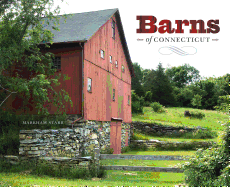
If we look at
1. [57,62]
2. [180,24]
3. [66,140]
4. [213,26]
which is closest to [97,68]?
[57,62]

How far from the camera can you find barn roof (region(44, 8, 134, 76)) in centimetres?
1505

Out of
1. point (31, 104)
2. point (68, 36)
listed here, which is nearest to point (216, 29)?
point (68, 36)

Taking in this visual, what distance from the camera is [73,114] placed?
1456 cm

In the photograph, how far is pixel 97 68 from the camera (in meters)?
16.8

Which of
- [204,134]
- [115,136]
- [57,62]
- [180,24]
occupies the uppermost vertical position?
[180,24]

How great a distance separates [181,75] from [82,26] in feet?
196

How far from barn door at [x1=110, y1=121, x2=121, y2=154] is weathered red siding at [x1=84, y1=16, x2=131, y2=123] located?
70 cm

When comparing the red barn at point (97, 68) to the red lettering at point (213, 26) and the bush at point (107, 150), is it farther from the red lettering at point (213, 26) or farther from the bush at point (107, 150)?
the red lettering at point (213, 26)

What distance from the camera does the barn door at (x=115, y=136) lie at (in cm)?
1899

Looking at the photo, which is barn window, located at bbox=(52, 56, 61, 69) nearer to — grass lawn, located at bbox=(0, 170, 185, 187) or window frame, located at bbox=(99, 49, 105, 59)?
window frame, located at bbox=(99, 49, 105, 59)

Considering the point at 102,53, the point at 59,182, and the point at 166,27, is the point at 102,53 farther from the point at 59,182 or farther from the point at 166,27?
the point at 59,182

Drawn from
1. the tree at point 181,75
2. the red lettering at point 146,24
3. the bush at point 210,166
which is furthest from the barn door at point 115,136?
the tree at point 181,75

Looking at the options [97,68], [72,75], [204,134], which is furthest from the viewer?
[204,134]

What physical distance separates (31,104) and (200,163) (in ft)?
36.7
